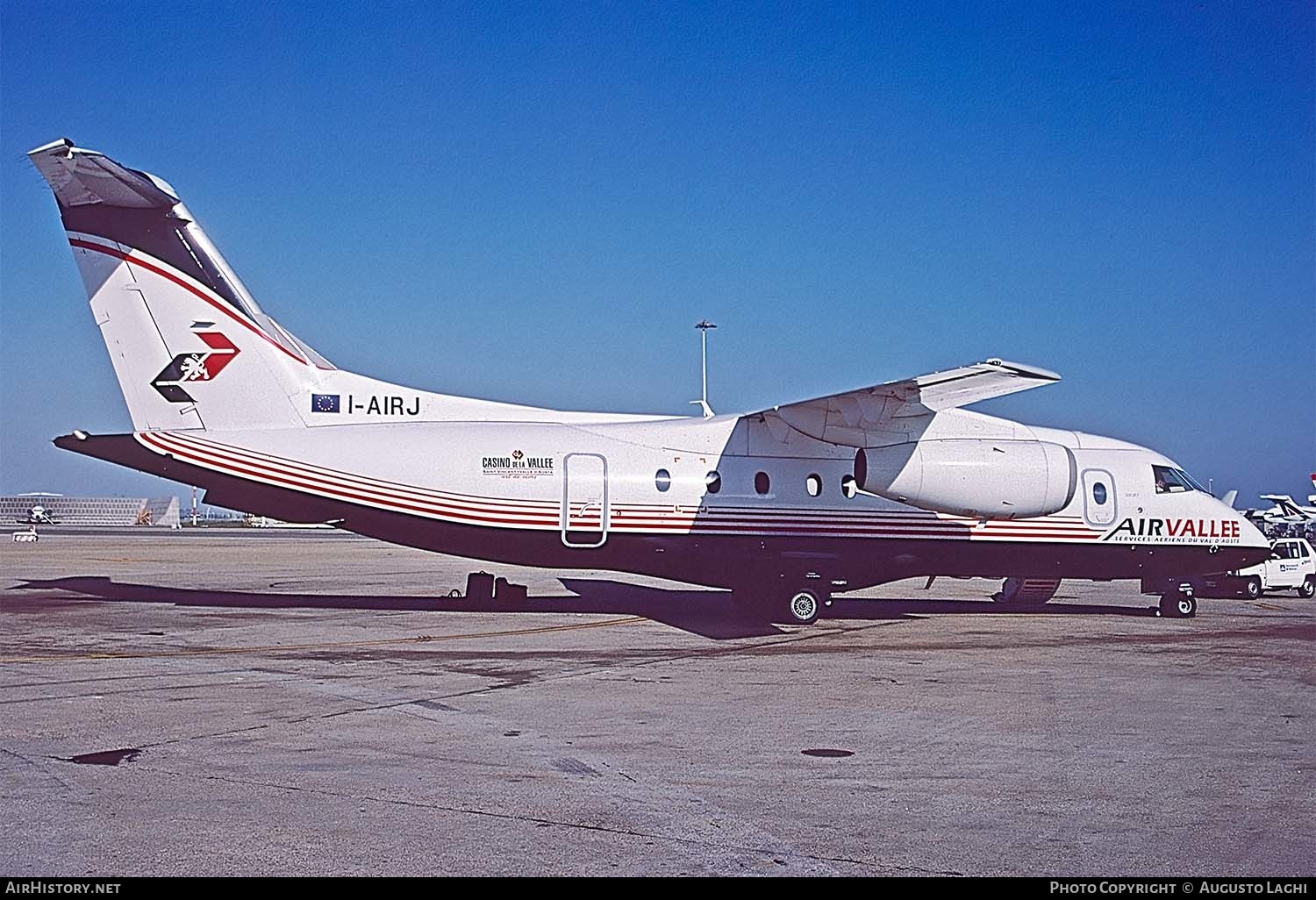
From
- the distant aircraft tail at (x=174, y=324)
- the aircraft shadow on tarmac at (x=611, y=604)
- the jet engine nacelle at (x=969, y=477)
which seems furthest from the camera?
the aircraft shadow on tarmac at (x=611, y=604)

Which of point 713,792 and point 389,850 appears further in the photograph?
point 713,792

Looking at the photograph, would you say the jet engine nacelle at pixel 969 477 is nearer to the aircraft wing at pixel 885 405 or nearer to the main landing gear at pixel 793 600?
the aircraft wing at pixel 885 405

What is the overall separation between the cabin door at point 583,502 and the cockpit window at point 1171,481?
10.1 meters

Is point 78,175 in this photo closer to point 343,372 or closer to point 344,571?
point 343,372

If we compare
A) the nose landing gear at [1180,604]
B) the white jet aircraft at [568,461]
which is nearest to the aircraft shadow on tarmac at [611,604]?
the nose landing gear at [1180,604]

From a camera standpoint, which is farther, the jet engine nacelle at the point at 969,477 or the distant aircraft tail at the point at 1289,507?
the distant aircraft tail at the point at 1289,507

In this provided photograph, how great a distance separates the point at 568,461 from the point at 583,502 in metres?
0.70

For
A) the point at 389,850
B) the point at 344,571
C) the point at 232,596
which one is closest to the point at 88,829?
the point at 389,850

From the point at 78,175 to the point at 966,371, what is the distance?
42.4 feet

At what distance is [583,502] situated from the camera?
18.5 m

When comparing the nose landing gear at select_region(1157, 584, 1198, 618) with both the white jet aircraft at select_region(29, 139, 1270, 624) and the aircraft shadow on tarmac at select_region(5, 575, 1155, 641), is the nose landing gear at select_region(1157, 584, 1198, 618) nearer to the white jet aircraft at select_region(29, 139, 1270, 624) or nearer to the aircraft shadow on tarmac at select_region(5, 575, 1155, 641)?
the aircraft shadow on tarmac at select_region(5, 575, 1155, 641)

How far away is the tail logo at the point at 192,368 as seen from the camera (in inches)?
702

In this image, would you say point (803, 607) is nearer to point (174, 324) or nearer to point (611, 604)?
point (611, 604)

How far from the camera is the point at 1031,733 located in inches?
388
